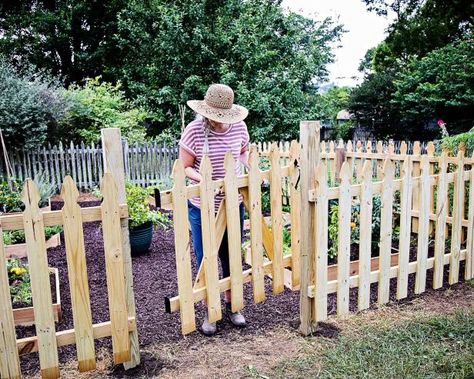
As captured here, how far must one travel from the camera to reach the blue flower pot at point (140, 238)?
514cm

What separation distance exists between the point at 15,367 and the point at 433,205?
14.8 ft

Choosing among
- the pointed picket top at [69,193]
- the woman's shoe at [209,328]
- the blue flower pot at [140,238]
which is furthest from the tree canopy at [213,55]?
the pointed picket top at [69,193]

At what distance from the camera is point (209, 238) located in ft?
9.42

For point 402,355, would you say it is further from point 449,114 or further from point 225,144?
point 449,114

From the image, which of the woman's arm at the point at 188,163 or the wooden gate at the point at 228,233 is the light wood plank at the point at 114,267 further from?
the woman's arm at the point at 188,163

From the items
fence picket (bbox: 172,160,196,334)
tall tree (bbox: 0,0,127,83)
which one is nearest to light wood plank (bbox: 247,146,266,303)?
fence picket (bbox: 172,160,196,334)

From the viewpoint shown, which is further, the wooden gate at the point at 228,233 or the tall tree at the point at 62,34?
the tall tree at the point at 62,34

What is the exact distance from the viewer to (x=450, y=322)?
314cm

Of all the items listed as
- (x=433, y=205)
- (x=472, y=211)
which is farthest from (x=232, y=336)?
(x=433, y=205)

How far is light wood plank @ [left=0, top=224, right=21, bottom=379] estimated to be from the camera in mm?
2203

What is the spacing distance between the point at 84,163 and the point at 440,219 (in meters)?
10.1

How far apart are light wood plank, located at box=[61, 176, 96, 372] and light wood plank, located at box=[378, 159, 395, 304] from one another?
2.25m

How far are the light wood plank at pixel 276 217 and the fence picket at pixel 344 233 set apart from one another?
461 mm

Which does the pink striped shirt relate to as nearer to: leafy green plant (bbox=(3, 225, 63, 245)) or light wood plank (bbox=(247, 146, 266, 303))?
light wood plank (bbox=(247, 146, 266, 303))
